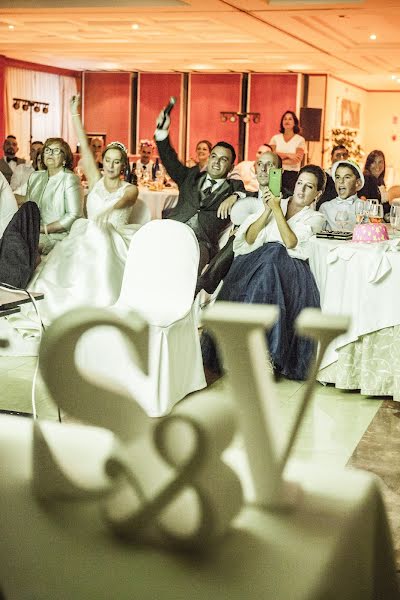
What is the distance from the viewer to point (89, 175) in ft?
19.4

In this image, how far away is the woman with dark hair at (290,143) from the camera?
434 inches

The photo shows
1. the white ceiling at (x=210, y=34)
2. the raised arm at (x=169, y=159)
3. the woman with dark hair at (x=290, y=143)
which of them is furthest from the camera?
the woman with dark hair at (x=290, y=143)

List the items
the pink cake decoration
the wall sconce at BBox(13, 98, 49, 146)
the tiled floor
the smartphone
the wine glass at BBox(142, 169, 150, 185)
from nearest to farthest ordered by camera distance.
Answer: the tiled floor, the pink cake decoration, the smartphone, the wine glass at BBox(142, 169, 150, 185), the wall sconce at BBox(13, 98, 49, 146)

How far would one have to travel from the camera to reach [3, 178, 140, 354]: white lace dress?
5262 mm

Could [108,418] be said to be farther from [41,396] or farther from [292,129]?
[292,129]

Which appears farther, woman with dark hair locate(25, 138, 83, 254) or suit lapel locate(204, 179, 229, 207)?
woman with dark hair locate(25, 138, 83, 254)

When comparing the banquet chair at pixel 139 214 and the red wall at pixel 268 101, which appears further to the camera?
the red wall at pixel 268 101

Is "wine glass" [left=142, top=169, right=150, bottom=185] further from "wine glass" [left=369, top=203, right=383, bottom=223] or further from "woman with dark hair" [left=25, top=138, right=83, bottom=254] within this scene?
"wine glass" [left=369, top=203, right=383, bottom=223]

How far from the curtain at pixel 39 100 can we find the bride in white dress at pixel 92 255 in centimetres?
1149

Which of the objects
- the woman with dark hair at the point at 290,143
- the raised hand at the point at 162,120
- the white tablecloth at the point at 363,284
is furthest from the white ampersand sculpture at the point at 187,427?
the woman with dark hair at the point at 290,143

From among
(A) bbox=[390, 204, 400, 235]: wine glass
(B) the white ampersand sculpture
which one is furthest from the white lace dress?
(B) the white ampersand sculpture

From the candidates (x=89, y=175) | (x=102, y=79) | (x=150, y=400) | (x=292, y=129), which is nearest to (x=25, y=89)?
(x=102, y=79)

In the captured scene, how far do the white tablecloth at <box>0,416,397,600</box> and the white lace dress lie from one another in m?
4.12

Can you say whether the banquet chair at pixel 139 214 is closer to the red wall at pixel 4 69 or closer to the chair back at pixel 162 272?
the chair back at pixel 162 272
